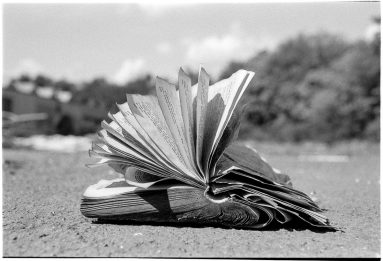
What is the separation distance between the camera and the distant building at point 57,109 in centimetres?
3416

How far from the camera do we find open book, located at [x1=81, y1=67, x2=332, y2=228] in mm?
2525

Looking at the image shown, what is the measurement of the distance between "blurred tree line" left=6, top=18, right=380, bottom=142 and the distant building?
8770 mm

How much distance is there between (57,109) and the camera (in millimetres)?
39125

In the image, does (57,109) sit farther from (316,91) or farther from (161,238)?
(161,238)

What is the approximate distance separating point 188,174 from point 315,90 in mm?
26250

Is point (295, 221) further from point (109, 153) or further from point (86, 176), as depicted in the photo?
point (86, 176)

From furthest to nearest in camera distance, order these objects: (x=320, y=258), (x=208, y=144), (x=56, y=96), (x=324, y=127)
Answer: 1. (x=56, y=96)
2. (x=324, y=127)
3. (x=208, y=144)
4. (x=320, y=258)

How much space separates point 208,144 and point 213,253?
0.69 metres

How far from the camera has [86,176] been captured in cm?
590

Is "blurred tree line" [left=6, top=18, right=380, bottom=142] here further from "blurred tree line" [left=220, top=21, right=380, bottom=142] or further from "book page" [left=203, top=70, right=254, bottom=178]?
"book page" [left=203, top=70, right=254, bottom=178]

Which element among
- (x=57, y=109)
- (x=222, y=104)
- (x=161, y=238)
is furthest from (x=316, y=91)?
(x=161, y=238)

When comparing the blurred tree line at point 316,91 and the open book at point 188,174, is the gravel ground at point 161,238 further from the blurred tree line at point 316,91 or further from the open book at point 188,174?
the blurred tree line at point 316,91

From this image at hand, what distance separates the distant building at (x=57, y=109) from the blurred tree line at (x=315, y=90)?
8770 millimetres

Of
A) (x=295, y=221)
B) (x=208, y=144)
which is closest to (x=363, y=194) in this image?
(x=295, y=221)
